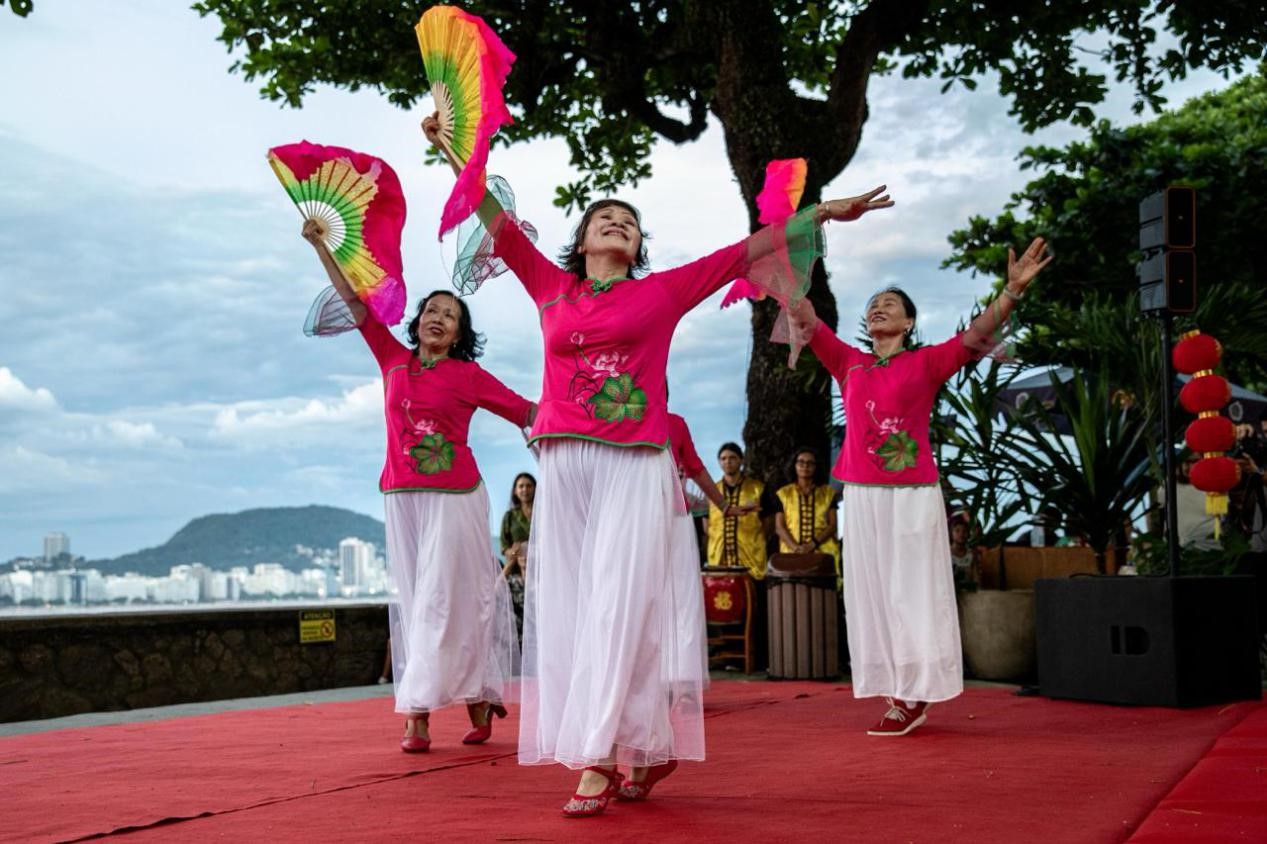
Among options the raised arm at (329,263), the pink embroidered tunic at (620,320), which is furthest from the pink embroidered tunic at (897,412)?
the raised arm at (329,263)

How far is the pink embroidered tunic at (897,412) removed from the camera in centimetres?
576

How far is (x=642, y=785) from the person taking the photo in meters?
3.85

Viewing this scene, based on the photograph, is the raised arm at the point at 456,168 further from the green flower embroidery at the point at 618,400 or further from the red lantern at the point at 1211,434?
the red lantern at the point at 1211,434

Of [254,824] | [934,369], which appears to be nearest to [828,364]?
[934,369]

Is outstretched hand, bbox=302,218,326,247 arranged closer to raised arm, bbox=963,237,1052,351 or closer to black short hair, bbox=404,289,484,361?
black short hair, bbox=404,289,484,361

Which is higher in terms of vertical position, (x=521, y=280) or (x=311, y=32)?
(x=311, y=32)

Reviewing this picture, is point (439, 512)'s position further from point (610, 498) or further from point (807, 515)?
point (807, 515)

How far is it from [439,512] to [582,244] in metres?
1.76

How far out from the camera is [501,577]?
5672 millimetres

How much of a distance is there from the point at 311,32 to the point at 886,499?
8.36 meters

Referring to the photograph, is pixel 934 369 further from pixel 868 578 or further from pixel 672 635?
pixel 672 635

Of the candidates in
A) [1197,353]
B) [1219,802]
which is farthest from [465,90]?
[1197,353]

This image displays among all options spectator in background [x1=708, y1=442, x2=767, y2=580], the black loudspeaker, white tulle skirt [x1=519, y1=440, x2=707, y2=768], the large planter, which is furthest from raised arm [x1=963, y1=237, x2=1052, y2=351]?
spectator in background [x1=708, y1=442, x2=767, y2=580]

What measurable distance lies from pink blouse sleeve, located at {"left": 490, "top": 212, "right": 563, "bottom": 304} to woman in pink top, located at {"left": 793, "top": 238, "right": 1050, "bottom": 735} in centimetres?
188
